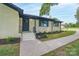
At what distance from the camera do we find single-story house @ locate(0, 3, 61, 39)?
2918mm

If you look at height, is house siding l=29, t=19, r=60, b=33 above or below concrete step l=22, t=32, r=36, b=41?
above

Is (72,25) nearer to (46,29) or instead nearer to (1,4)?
(46,29)

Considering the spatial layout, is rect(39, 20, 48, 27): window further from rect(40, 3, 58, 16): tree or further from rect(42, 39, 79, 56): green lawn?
rect(42, 39, 79, 56): green lawn

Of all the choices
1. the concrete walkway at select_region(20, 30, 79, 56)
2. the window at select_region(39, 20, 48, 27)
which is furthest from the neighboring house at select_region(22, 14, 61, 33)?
the concrete walkway at select_region(20, 30, 79, 56)

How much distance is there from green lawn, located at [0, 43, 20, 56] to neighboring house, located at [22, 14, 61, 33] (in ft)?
0.71

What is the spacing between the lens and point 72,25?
2.91 meters

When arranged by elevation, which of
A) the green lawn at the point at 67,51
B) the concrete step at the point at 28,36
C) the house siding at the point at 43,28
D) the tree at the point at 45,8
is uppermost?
the tree at the point at 45,8

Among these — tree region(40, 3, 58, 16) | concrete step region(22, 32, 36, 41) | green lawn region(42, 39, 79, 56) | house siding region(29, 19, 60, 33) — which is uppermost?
tree region(40, 3, 58, 16)

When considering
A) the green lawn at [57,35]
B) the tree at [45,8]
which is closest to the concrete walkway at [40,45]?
the green lawn at [57,35]

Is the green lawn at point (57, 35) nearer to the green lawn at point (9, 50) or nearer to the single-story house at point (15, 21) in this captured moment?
the single-story house at point (15, 21)

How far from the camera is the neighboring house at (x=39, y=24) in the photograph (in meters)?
2.93

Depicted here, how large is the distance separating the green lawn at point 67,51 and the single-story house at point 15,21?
24cm

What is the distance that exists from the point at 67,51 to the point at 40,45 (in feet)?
0.93

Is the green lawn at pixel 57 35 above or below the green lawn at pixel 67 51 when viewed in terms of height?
above
